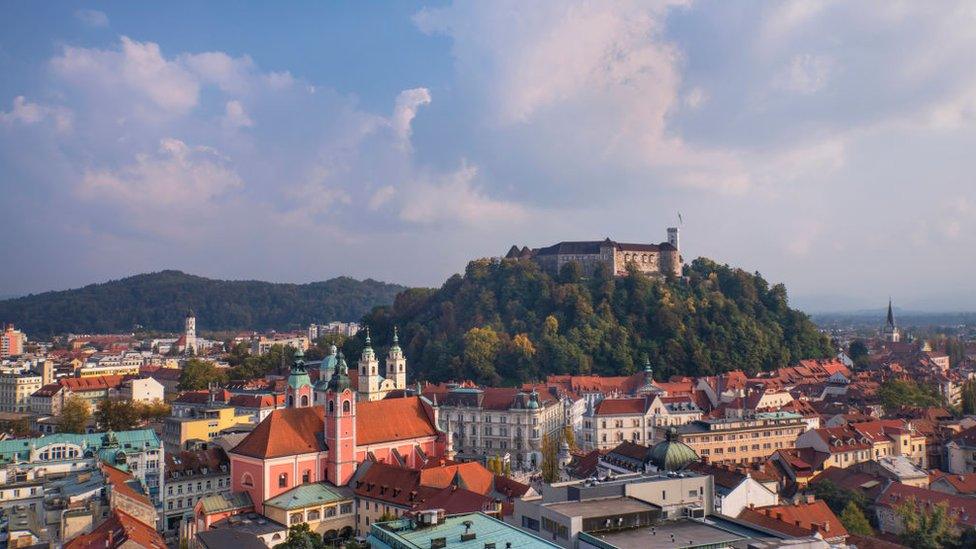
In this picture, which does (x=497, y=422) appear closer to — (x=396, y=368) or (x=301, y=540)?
(x=396, y=368)

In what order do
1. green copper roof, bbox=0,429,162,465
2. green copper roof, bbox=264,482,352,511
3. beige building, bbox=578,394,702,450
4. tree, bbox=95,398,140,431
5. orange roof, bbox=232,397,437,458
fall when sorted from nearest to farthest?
green copper roof, bbox=264,482,352,511, orange roof, bbox=232,397,437,458, green copper roof, bbox=0,429,162,465, beige building, bbox=578,394,702,450, tree, bbox=95,398,140,431

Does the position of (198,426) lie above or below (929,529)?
above

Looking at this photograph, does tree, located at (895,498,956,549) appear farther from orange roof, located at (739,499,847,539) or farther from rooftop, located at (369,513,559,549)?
rooftop, located at (369,513,559,549)

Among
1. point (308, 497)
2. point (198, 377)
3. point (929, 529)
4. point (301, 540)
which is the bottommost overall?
point (929, 529)

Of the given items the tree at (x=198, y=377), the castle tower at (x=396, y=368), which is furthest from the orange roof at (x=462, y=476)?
the tree at (x=198, y=377)

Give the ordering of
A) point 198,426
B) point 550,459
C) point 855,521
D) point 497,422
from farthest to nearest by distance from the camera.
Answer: point 198,426, point 497,422, point 550,459, point 855,521

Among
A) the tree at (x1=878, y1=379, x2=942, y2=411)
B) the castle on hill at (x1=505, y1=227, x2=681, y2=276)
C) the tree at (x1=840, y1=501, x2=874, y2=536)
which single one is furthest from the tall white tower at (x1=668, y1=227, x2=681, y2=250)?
the tree at (x1=840, y1=501, x2=874, y2=536)

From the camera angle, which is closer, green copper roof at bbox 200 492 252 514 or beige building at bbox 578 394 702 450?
green copper roof at bbox 200 492 252 514

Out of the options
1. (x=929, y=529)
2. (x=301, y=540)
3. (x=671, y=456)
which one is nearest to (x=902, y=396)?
(x=929, y=529)
